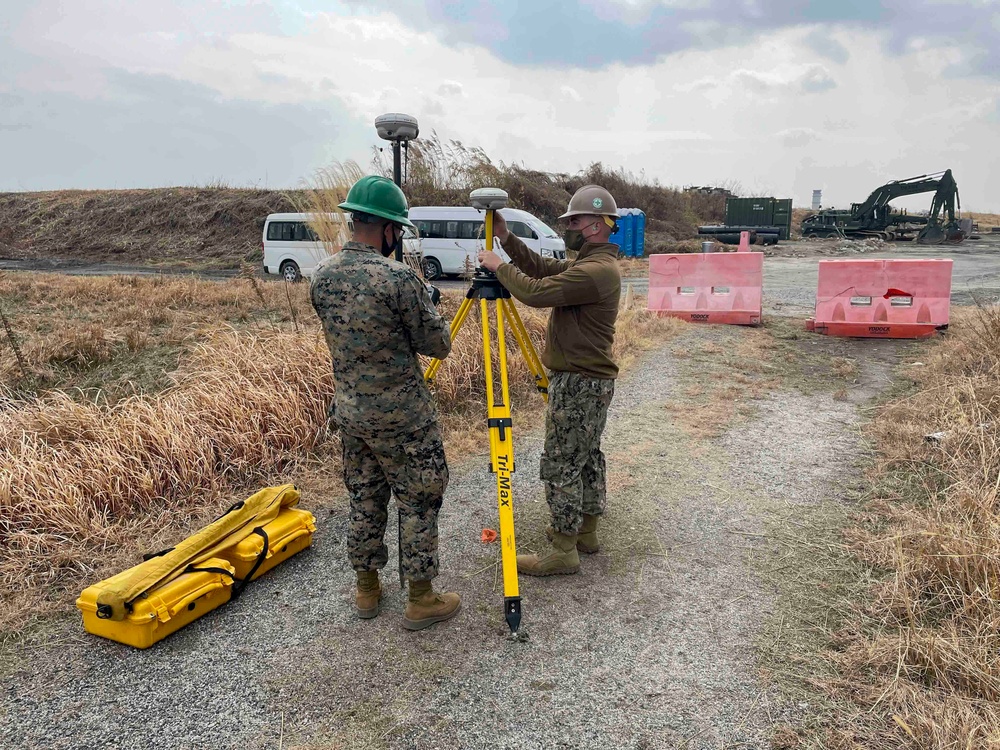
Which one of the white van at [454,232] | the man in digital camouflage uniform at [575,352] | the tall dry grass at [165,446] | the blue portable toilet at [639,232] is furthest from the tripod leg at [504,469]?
the blue portable toilet at [639,232]

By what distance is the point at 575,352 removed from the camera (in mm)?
3121

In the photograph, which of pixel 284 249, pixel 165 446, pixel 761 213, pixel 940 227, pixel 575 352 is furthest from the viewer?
pixel 761 213

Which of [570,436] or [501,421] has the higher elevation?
[501,421]

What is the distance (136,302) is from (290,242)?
742 centimetres

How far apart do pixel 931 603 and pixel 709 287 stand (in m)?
7.42

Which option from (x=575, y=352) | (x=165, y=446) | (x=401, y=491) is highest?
(x=575, y=352)

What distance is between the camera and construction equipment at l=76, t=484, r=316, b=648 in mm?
2680

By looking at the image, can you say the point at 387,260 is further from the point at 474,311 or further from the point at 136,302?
the point at 136,302

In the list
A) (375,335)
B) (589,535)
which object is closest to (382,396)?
(375,335)

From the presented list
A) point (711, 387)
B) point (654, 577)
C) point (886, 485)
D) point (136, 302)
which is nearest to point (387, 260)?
point (654, 577)

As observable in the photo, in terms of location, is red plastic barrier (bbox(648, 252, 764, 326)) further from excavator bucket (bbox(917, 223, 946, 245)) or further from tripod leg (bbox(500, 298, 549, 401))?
excavator bucket (bbox(917, 223, 946, 245))

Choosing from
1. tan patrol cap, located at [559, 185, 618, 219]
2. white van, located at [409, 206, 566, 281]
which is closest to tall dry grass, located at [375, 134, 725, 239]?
white van, located at [409, 206, 566, 281]

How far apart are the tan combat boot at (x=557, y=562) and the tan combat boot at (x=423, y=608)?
540 mm

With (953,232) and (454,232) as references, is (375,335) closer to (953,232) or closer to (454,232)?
(454,232)
